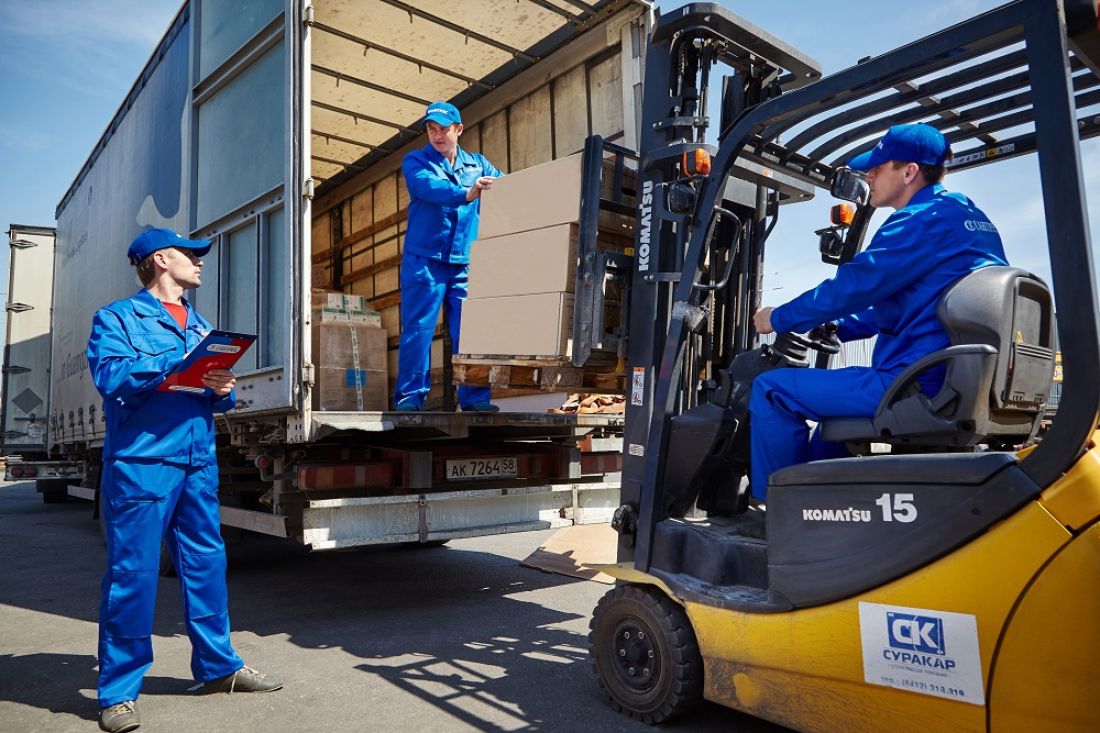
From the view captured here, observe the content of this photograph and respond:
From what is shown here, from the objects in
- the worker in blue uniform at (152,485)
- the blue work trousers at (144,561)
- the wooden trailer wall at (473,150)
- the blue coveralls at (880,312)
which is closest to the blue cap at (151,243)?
the worker in blue uniform at (152,485)

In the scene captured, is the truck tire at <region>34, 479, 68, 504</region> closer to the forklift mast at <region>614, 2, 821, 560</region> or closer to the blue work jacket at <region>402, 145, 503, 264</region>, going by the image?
the blue work jacket at <region>402, 145, 503, 264</region>

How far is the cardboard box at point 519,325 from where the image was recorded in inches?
153

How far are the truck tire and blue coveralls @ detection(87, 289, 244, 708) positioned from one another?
12298 mm

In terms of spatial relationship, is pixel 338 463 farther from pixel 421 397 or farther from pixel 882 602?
pixel 882 602

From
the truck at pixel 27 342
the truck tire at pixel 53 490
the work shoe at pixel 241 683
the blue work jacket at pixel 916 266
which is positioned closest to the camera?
the blue work jacket at pixel 916 266

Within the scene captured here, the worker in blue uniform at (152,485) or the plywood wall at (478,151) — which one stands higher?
the plywood wall at (478,151)

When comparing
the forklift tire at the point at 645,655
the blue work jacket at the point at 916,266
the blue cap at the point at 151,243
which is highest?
the blue cap at the point at 151,243

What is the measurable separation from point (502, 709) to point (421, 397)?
2527 mm

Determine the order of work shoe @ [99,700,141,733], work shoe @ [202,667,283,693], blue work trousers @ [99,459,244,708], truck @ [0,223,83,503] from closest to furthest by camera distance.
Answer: work shoe @ [99,700,141,733] → blue work trousers @ [99,459,244,708] → work shoe @ [202,667,283,693] → truck @ [0,223,83,503]

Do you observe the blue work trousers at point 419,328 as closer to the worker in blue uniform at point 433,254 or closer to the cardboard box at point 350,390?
the worker in blue uniform at point 433,254

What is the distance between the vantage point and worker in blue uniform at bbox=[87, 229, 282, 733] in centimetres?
324

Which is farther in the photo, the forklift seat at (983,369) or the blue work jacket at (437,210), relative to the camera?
the blue work jacket at (437,210)

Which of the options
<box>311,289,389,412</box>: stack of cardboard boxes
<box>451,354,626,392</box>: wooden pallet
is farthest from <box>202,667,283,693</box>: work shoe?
<box>311,289,389,412</box>: stack of cardboard boxes

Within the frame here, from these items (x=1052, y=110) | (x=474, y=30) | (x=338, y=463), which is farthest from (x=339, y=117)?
(x=1052, y=110)
